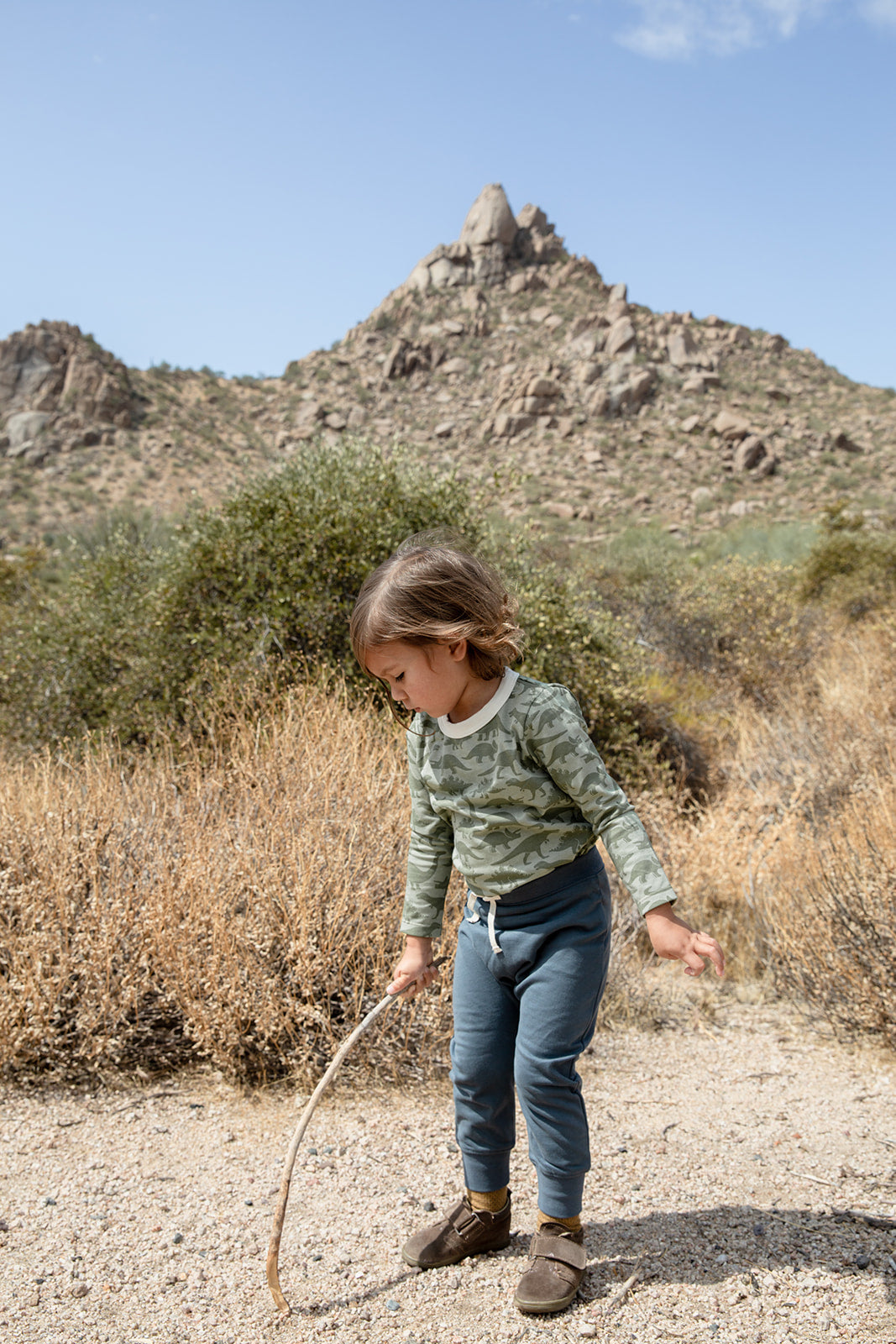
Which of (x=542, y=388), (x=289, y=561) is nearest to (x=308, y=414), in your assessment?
(x=542, y=388)

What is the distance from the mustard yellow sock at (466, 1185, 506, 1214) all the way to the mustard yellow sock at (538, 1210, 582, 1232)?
121 mm

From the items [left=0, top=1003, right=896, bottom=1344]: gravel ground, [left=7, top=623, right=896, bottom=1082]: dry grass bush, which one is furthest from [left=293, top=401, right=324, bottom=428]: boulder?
[left=0, top=1003, right=896, bottom=1344]: gravel ground

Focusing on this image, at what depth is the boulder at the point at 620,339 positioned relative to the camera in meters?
42.8

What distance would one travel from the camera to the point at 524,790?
72.6 inches

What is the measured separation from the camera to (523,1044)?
6.03 feet

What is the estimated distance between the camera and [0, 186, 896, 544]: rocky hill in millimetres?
32500

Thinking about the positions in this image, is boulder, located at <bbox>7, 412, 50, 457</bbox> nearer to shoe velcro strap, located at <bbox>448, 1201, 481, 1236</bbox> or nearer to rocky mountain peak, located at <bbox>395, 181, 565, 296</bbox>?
rocky mountain peak, located at <bbox>395, 181, 565, 296</bbox>

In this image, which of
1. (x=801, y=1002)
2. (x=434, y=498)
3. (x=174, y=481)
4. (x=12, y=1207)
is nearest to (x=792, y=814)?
(x=801, y=1002)

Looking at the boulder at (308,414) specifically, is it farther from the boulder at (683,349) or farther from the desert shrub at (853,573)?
the desert shrub at (853,573)

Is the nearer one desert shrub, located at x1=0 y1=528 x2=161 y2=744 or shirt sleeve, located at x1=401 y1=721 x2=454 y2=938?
shirt sleeve, located at x1=401 y1=721 x2=454 y2=938

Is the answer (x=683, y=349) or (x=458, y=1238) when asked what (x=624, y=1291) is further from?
(x=683, y=349)

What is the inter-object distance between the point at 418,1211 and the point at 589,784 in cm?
133

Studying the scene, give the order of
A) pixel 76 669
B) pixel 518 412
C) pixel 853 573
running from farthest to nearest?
pixel 518 412 → pixel 853 573 → pixel 76 669

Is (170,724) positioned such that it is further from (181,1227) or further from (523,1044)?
(523,1044)
